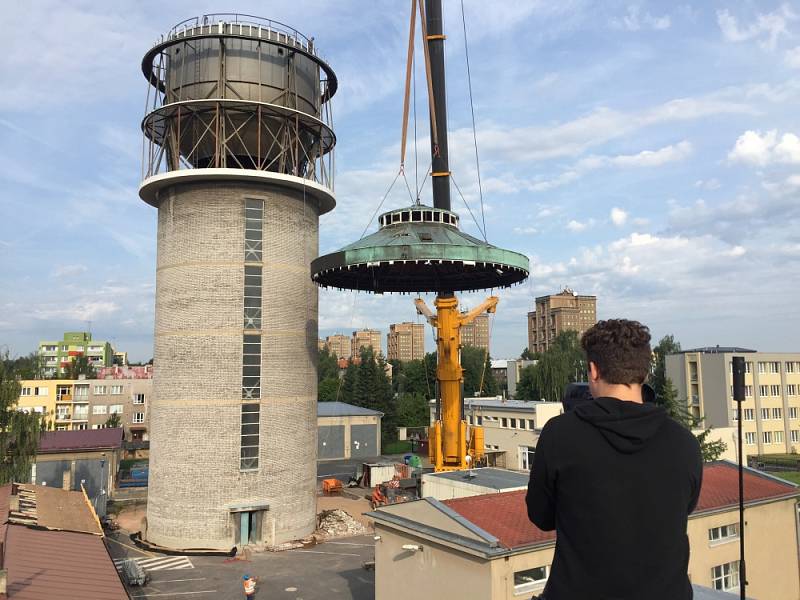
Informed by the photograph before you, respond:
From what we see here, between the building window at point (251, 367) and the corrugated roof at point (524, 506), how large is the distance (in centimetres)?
1509

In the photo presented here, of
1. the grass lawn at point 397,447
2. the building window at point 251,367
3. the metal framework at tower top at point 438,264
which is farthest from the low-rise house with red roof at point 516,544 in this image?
the grass lawn at point 397,447

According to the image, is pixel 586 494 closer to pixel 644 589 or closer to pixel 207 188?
pixel 644 589

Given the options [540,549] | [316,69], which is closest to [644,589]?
[540,549]

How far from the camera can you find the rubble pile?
3481 cm

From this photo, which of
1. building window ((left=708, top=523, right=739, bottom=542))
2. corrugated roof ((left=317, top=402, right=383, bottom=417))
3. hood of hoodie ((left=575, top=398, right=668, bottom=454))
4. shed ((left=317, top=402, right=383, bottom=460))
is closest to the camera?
hood of hoodie ((left=575, top=398, right=668, bottom=454))

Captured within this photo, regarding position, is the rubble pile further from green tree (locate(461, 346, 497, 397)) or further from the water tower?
green tree (locate(461, 346, 497, 397))

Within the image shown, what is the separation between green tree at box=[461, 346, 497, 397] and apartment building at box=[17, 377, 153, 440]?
48550mm

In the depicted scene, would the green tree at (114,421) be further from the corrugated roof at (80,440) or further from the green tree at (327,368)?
the green tree at (327,368)

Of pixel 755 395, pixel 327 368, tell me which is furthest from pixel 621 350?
pixel 327 368

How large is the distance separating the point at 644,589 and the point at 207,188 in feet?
106

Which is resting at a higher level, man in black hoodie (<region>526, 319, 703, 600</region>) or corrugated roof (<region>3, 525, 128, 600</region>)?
man in black hoodie (<region>526, 319, 703, 600</region>)

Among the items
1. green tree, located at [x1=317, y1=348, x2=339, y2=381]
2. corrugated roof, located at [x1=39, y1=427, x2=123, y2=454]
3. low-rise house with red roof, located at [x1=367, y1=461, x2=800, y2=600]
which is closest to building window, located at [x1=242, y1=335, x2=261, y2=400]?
low-rise house with red roof, located at [x1=367, y1=461, x2=800, y2=600]

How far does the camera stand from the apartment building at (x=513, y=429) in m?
51.8

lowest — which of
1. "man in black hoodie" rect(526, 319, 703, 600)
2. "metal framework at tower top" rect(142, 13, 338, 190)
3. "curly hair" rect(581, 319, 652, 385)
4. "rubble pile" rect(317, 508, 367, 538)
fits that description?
"rubble pile" rect(317, 508, 367, 538)
